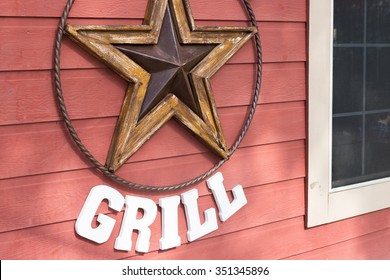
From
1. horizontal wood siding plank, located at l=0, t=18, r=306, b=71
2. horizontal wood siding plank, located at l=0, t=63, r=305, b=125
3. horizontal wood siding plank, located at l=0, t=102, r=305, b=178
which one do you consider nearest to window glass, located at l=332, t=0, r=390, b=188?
horizontal wood siding plank, located at l=0, t=102, r=305, b=178

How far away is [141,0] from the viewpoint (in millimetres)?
1942

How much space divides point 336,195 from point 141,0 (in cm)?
120

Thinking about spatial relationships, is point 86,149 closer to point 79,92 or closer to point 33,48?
point 79,92

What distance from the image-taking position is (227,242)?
224 cm

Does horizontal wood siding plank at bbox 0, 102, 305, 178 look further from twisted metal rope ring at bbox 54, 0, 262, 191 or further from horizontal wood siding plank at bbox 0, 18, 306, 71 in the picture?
horizontal wood siding plank at bbox 0, 18, 306, 71

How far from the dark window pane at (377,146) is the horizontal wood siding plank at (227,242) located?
0.20 m

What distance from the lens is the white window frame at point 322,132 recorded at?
2.36 m

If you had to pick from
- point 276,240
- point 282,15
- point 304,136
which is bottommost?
point 276,240

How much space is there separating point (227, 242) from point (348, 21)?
107 centimetres

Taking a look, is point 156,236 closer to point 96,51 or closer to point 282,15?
point 96,51

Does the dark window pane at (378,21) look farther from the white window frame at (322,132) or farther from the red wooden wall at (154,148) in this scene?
the red wooden wall at (154,148)

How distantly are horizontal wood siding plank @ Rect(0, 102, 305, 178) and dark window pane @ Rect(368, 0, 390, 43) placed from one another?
1.95ft

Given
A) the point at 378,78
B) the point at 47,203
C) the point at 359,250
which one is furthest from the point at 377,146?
the point at 47,203
